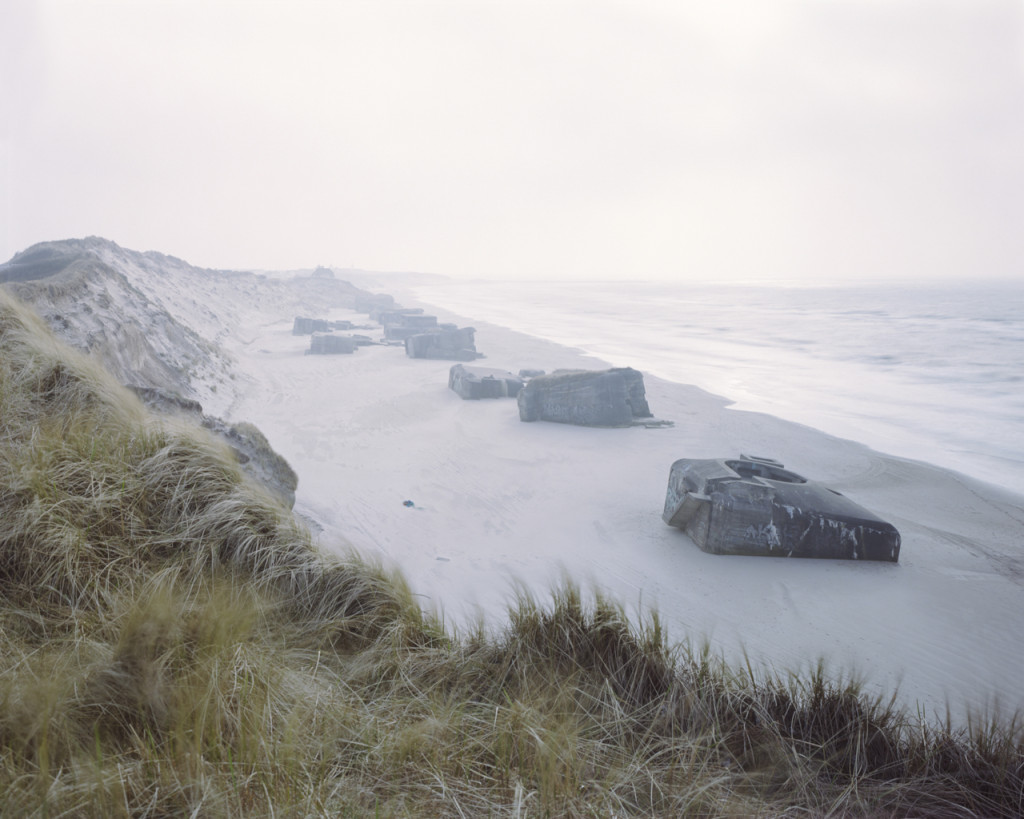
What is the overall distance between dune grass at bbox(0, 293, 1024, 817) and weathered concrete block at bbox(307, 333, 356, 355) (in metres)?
16.1

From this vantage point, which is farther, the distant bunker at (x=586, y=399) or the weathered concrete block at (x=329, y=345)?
the weathered concrete block at (x=329, y=345)

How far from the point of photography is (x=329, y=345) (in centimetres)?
1936

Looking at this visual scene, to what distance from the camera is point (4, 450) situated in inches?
128

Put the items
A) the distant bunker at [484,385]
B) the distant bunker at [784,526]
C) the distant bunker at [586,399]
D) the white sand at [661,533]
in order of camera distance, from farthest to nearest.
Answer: the distant bunker at [484,385]
the distant bunker at [586,399]
the distant bunker at [784,526]
the white sand at [661,533]

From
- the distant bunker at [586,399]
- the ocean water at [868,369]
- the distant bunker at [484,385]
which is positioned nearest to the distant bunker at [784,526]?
the ocean water at [868,369]

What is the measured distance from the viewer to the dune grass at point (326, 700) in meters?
1.67

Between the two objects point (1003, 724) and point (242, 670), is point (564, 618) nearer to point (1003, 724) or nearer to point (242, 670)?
point (242, 670)

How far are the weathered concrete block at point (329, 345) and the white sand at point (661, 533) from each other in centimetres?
690

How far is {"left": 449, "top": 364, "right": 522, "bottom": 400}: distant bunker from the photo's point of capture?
13.0 meters

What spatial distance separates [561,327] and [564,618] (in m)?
32.7

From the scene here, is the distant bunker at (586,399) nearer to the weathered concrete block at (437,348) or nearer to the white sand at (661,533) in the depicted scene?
the white sand at (661,533)

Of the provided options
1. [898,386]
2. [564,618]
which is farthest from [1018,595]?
[898,386]

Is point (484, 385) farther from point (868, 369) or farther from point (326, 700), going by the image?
point (868, 369)

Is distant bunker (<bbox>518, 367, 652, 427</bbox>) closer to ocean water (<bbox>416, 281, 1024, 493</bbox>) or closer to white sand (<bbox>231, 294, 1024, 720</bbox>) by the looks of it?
white sand (<bbox>231, 294, 1024, 720</bbox>)
